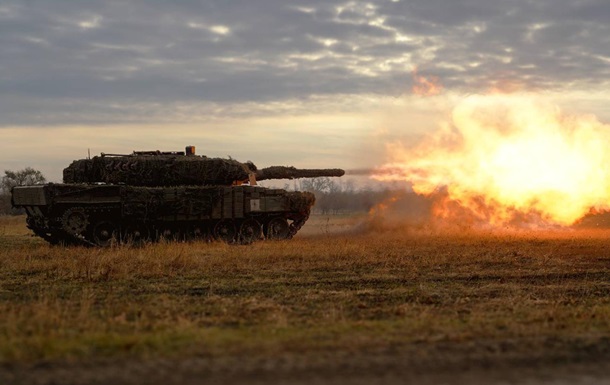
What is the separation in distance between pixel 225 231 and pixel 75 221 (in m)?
6.06

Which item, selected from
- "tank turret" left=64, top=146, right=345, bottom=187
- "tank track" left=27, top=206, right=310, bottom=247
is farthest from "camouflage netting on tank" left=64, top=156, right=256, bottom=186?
"tank track" left=27, top=206, right=310, bottom=247

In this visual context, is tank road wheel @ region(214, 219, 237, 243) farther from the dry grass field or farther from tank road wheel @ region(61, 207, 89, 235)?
the dry grass field

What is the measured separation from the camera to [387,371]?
7484mm

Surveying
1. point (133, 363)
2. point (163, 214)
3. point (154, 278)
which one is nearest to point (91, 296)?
point (154, 278)

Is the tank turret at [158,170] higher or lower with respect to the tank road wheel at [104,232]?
higher

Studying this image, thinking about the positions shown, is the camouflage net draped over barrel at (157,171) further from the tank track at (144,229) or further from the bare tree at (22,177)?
the bare tree at (22,177)

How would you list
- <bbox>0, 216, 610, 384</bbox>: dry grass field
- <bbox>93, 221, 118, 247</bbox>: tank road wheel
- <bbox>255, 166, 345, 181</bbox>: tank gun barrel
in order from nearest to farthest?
<bbox>0, 216, 610, 384</bbox>: dry grass field, <bbox>93, 221, 118, 247</bbox>: tank road wheel, <bbox>255, 166, 345, 181</bbox>: tank gun barrel

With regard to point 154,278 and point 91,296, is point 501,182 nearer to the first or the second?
point 154,278

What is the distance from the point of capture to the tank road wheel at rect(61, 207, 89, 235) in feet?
85.7

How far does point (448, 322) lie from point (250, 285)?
573 cm

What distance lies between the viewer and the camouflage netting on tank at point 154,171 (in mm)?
27969

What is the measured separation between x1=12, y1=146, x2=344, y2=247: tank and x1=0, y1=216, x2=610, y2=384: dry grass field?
5.97m

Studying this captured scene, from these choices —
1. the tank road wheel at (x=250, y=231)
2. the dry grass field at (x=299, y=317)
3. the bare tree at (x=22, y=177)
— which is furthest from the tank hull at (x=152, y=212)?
the bare tree at (x=22, y=177)

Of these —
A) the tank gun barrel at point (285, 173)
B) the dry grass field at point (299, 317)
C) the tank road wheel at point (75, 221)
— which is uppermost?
the tank gun barrel at point (285, 173)
